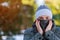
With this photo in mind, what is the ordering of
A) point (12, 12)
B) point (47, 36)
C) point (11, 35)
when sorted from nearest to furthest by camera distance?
point (47, 36) < point (12, 12) < point (11, 35)

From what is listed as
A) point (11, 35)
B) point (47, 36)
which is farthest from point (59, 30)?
point (11, 35)

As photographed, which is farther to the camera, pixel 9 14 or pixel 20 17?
pixel 20 17

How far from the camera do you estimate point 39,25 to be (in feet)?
9.27

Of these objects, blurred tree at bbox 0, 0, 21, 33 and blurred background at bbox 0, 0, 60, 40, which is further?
blurred background at bbox 0, 0, 60, 40

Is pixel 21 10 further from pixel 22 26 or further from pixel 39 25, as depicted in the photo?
pixel 39 25

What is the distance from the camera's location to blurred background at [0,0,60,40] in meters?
5.40

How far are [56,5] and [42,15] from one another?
282 centimetres

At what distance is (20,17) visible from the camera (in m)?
5.63

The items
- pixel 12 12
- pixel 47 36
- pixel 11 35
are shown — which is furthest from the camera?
pixel 11 35

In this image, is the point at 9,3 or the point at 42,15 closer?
the point at 42,15

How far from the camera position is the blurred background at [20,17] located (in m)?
5.40

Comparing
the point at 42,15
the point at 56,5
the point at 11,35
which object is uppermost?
the point at 56,5

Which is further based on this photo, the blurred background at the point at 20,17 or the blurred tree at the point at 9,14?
the blurred background at the point at 20,17

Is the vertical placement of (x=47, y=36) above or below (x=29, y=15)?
below
